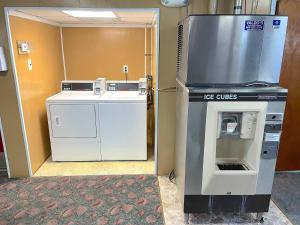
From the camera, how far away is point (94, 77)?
4.09 m

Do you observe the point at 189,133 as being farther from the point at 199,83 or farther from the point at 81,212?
the point at 81,212

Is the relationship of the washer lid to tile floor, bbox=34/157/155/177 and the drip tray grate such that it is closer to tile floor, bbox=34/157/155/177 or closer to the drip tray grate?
tile floor, bbox=34/157/155/177

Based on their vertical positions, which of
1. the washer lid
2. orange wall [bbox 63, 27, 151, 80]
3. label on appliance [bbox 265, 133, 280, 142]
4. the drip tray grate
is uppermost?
orange wall [bbox 63, 27, 151, 80]

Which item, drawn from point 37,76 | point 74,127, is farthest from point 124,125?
point 37,76

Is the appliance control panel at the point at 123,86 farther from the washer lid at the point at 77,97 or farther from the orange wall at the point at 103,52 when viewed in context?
the orange wall at the point at 103,52

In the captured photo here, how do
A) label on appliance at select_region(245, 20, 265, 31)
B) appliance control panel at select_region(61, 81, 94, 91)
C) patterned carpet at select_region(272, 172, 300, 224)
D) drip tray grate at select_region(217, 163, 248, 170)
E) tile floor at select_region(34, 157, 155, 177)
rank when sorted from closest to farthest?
label on appliance at select_region(245, 20, 265, 31), drip tray grate at select_region(217, 163, 248, 170), patterned carpet at select_region(272, 172, 300, 224), tile floor at select_region(34, 157, 155, 177), appliance control panel at select_region(61, 81, 94, 91)

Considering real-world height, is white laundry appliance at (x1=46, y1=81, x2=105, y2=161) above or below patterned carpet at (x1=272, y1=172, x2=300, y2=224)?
above

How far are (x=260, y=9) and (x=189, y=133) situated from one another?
1.62m

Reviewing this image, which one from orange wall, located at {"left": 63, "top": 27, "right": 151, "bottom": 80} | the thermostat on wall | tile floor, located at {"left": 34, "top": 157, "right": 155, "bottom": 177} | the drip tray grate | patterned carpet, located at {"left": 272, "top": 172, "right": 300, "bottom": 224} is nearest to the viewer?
the drip tray grate

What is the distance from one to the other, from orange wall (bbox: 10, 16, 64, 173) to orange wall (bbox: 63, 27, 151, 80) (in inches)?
10.3

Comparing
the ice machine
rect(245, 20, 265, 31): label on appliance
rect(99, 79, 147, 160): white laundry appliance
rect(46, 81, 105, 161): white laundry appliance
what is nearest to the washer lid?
rect(46, 81, 105, 161): white laundry appliance

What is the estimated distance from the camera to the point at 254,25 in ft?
6.00

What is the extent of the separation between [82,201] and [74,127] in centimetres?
105

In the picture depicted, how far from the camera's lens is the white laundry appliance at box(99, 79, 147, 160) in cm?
316
